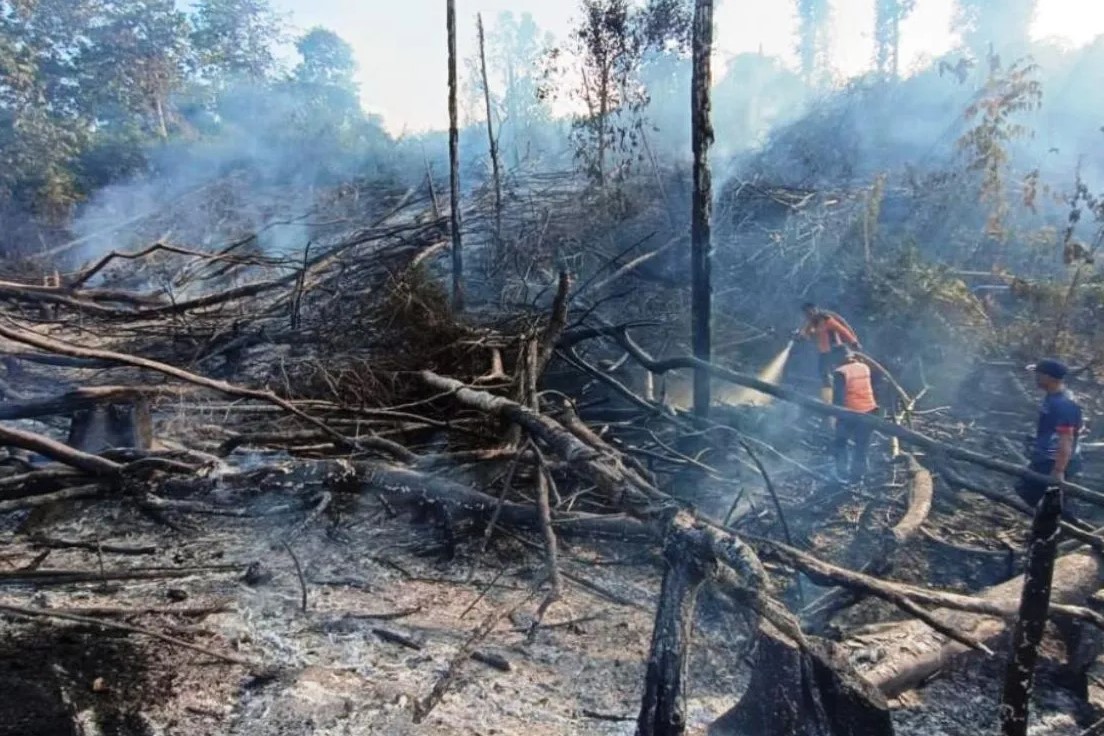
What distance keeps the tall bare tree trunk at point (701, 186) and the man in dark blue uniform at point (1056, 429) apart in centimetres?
251

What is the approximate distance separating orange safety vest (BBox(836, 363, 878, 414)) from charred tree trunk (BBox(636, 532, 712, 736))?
13.3 ft

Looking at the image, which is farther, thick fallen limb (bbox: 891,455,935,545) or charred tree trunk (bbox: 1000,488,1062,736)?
thick fallen limb (bbox: 891,455,935,545)

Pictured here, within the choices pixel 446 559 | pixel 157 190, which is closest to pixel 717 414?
pixel 446 559

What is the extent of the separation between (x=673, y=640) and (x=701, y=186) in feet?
15.0

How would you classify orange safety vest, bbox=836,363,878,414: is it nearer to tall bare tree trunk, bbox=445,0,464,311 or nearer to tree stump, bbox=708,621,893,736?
tree stump, bbox=708,621,893,736

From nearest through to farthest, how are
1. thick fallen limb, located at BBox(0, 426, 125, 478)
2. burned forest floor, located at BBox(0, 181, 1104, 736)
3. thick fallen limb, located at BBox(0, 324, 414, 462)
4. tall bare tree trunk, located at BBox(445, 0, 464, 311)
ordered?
burned forest floor, located at BBox(0, 181, 1104, 736)
thick fallen limb, located at BBox(0, 324, 414, 462)
thick fallen limb, located at BBox(0, 426, 125, 478)
tall bare tree trunk, located at BBox(445, 0, 464, 311)

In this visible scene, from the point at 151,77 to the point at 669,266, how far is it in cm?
2568

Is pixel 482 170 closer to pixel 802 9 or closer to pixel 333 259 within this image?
pixel 333 259

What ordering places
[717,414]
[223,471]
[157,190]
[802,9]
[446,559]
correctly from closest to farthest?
1. [446,559]
2. [223,471]
3. [717,414]
4. [157,190]
5. [802,9]

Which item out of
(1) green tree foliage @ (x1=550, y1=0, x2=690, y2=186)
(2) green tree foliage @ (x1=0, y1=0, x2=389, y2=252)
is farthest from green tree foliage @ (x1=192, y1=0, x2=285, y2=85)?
(1) green tree foliage @ (x1=550, y1=0, x2=690, y2=186)

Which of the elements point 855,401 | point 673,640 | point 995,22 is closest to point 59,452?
point 673,640

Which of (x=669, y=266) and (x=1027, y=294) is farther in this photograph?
(x=669, y=266)

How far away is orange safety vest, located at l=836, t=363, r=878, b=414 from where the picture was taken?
569 centimetres

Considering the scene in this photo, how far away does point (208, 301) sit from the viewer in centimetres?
849
